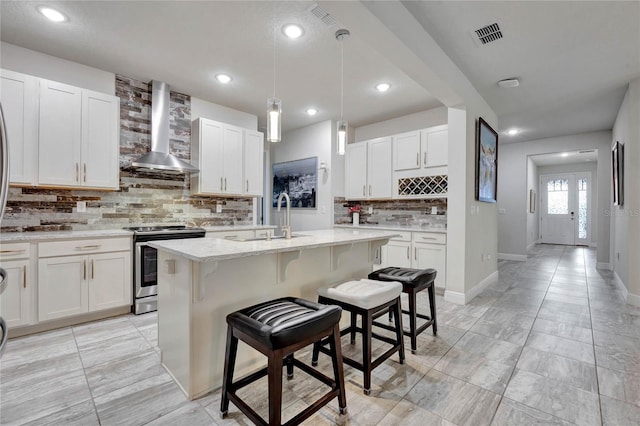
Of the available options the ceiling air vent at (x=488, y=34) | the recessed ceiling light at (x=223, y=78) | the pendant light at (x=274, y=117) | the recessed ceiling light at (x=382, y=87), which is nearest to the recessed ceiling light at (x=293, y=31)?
the pendant light at (x=274, y=117)

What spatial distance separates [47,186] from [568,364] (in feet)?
15.8

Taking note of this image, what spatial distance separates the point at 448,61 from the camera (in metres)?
2.96

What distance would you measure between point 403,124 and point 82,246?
181 inches

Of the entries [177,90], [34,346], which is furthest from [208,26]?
[34,346]

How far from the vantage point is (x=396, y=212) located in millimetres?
Answer: 5020

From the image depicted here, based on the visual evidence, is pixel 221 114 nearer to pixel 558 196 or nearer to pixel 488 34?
pixel 488 34

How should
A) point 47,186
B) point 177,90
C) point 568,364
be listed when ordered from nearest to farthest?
point 568,364 < point 47,186 < point 177,90

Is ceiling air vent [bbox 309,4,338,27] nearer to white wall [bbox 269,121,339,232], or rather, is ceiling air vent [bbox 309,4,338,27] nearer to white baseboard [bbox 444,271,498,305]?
white wall [bbox 269,121,339,232]

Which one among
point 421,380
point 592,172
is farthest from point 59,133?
point 592,172

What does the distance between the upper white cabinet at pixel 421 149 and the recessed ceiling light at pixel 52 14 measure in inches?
158

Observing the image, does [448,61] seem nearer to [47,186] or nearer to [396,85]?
[396,85]

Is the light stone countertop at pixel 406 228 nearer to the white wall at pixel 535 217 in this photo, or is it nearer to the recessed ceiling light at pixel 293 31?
the recessed ceiling light at pixel 293 31

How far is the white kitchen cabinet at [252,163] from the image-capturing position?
14.9ft

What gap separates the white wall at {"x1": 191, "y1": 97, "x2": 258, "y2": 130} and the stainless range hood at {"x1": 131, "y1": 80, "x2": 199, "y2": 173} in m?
0.46
